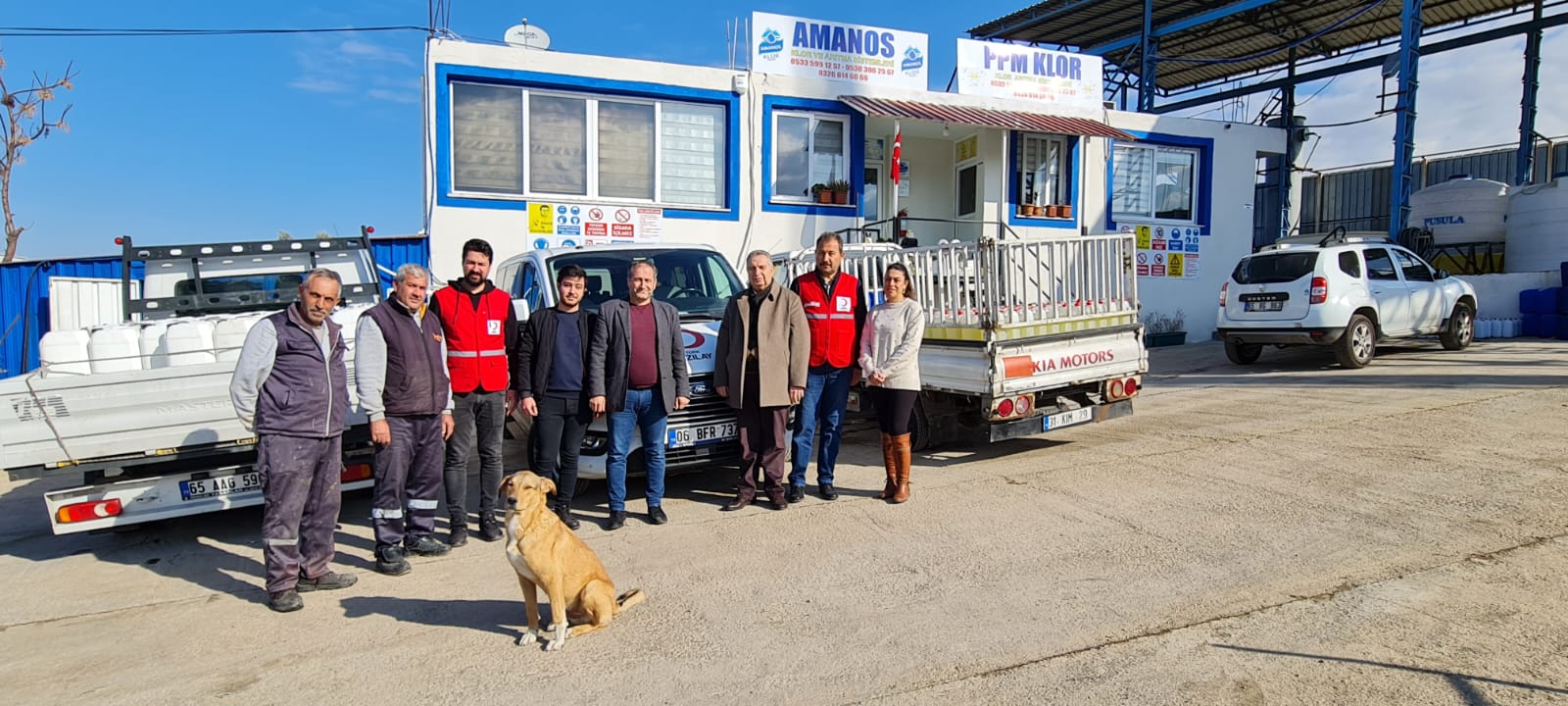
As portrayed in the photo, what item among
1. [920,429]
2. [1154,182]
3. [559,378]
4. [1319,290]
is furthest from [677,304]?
[1154,182]

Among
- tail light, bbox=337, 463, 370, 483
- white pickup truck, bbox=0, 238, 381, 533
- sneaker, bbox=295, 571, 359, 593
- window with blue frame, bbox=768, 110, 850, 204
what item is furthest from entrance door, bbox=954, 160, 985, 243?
sneaker, bbox=295, 571, 359, 593

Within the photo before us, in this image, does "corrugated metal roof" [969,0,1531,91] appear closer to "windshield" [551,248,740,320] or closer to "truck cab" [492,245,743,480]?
"windshield" [551,248,740,320]

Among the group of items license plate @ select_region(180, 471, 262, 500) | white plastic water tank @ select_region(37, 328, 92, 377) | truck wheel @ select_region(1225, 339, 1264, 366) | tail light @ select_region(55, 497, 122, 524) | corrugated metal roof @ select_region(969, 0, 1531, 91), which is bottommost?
tail light @ select_region(55, 497, 122, 524)

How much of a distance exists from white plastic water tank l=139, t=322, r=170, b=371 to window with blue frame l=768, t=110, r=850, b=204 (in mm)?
9745

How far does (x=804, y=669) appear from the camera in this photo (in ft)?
11.2

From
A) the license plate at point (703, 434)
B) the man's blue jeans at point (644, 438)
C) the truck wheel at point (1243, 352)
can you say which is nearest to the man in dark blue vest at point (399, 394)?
the man's blue jeans at point (644, 438)

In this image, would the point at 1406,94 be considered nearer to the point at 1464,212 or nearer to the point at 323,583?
the point at 1464,212

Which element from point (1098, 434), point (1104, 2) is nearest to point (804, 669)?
point (1098, 434)

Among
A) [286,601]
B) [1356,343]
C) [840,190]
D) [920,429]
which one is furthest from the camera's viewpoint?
[840,190]

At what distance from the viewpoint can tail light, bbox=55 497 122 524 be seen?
16.0ft

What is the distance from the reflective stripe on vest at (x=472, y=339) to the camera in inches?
201

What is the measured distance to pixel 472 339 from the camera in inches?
201

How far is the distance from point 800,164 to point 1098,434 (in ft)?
26.9

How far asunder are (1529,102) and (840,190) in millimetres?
19801
